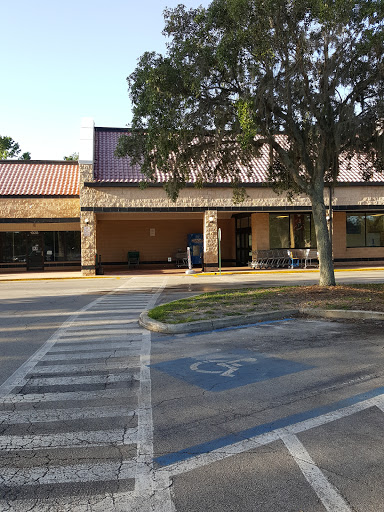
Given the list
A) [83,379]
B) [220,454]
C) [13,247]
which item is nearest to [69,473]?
[220,454]

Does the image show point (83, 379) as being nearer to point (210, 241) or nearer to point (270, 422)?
point (270, 422)

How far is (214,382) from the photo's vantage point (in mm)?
5820

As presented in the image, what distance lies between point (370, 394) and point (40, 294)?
46.0 ft

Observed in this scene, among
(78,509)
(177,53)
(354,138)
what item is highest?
(177,53)

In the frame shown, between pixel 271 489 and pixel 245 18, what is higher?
pixel 245 18

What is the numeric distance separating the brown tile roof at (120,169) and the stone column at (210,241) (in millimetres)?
2159

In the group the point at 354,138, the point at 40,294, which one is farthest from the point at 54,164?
the point at 354,138

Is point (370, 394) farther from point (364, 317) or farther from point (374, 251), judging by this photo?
point (374, 251)

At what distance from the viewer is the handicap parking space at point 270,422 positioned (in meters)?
3.22

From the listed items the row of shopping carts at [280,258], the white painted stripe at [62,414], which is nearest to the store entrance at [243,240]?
the row of shopping carts at [280,258]

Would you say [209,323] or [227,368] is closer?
[227,368]

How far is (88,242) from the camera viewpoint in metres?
25.6

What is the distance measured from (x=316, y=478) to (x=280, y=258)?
83.9ft

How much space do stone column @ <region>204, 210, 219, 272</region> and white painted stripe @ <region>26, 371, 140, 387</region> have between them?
21076 millimetres
